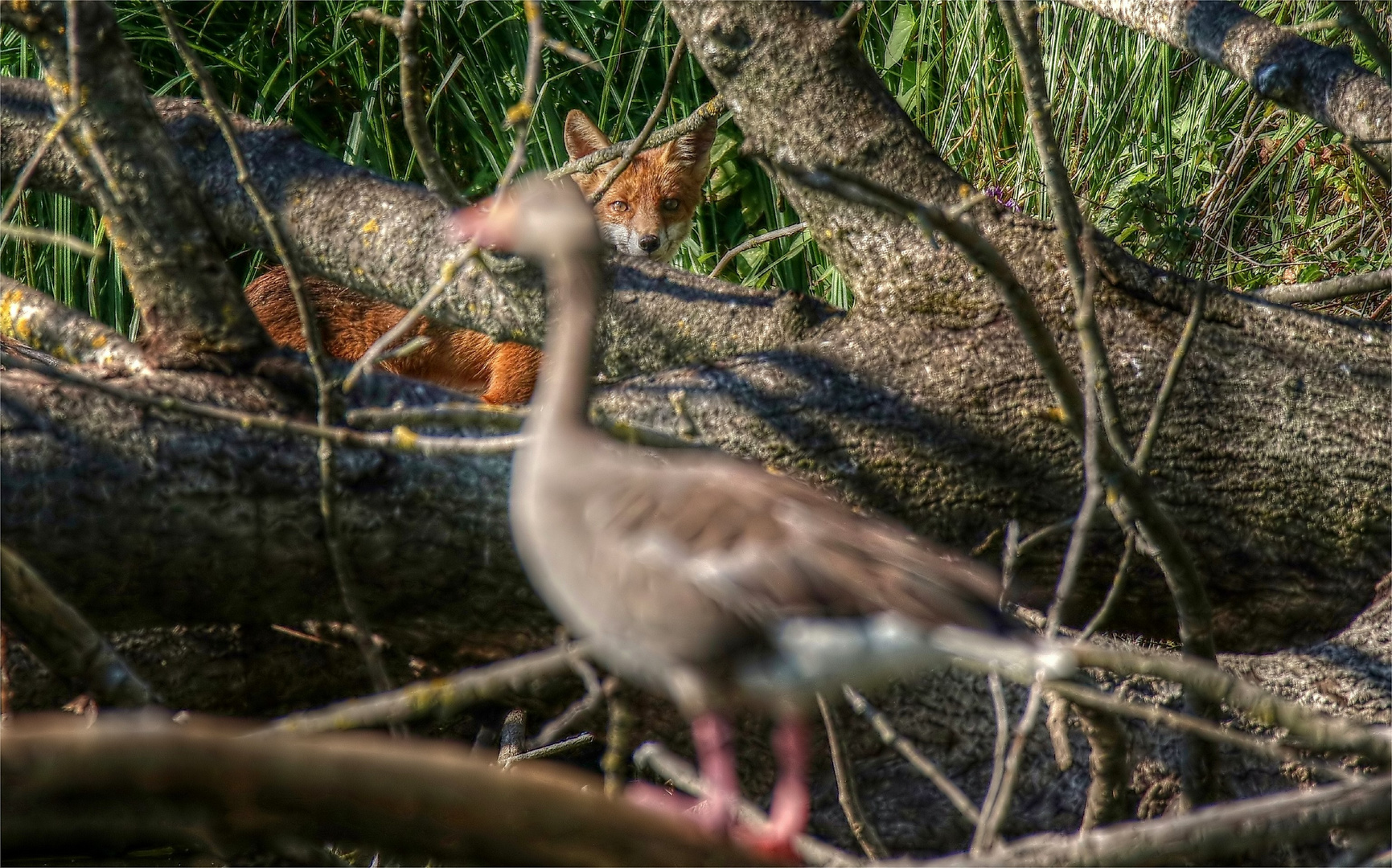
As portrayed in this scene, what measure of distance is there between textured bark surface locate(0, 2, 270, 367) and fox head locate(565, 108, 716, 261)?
3761 mm

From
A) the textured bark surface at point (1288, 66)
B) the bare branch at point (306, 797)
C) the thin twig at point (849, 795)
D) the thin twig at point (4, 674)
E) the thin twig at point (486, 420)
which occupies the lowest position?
the thin twig at point (4, 674)

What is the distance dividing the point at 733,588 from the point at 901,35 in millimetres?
4252

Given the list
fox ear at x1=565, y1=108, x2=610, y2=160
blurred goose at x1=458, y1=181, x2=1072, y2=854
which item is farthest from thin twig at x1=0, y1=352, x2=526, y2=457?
fox ear at x1=565, y1=108, x2=610, y2=160

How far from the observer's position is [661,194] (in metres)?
6.15

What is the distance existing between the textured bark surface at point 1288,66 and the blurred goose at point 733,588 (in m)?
1.87

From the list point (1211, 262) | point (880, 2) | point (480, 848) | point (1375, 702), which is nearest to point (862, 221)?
point (1375, 702)

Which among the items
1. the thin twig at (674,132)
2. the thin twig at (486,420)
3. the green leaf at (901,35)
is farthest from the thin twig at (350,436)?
the green leaf at (901,35)

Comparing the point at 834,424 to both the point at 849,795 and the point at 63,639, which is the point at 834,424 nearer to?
the point at 849,795

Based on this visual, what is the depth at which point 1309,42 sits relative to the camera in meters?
2.90

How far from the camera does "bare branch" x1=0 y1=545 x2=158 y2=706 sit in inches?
68.6

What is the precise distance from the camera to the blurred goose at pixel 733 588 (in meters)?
1.29

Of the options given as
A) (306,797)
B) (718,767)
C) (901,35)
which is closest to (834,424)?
(718,767)

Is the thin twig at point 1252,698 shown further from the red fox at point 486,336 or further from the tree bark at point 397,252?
the red fox at point 486,336

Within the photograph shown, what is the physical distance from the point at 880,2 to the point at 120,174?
389 centimetres
